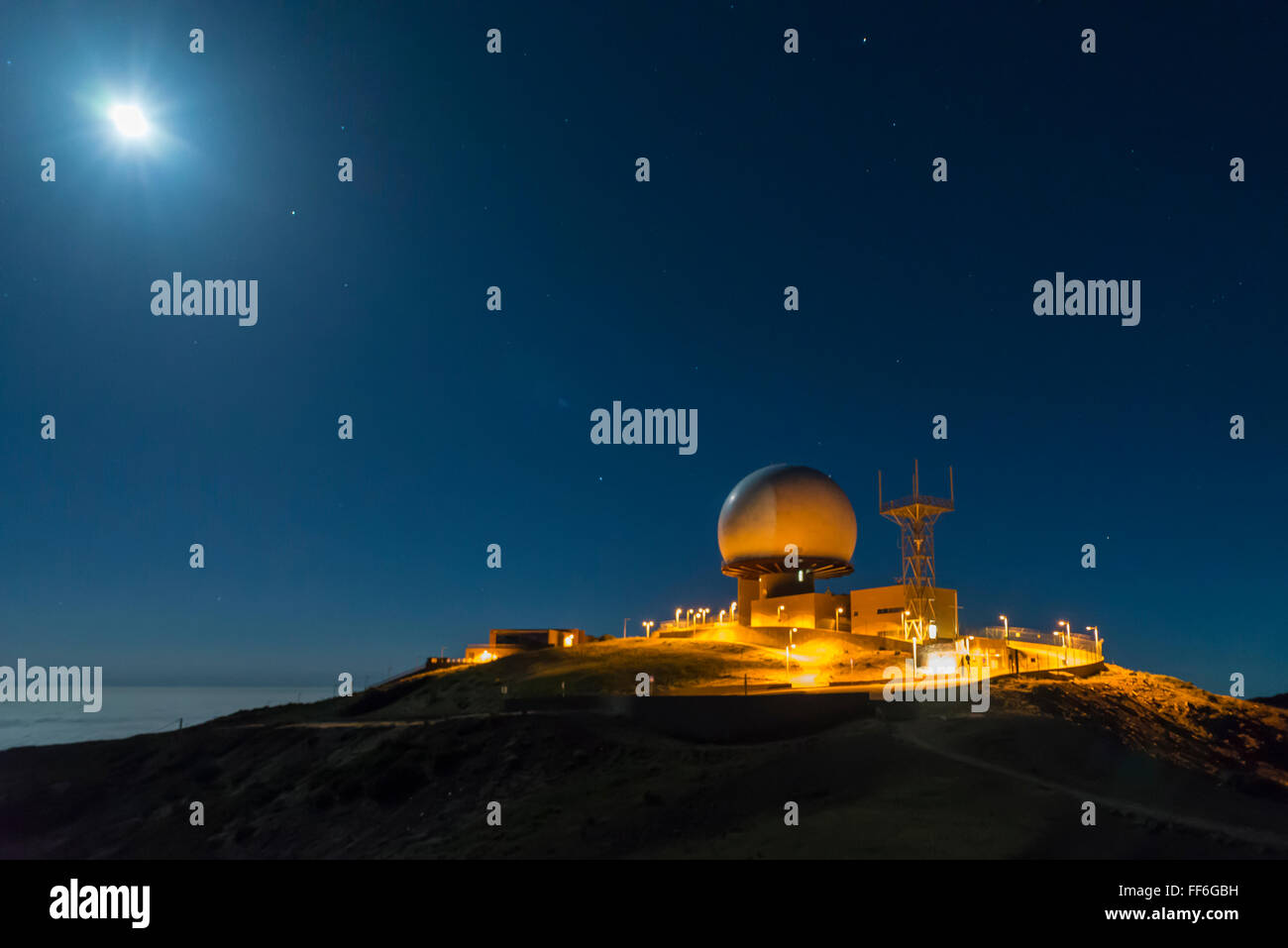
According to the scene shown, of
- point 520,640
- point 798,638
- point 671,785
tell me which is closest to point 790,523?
point 798,638

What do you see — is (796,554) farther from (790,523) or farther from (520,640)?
(520,640)

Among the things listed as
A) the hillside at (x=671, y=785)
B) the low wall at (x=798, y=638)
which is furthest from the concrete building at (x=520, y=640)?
the hillside at (x=671, y=785)

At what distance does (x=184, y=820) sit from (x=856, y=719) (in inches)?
1174

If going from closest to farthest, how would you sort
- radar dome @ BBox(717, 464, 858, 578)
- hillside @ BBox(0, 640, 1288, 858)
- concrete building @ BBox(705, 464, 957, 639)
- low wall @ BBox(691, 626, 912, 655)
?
hillside @ BBox(0, 640, 1288, 858) < low wall @ BBox(691, 626, 912, 655) < concrete building @ BBox(705, 464, 957, 639) < radar dome @ BBox(717, 464, 858, 578)

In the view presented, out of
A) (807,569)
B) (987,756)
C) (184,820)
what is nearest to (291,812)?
(184,820)

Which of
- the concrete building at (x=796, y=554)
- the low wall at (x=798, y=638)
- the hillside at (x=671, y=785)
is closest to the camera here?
the hillside at (x=671, y=785)

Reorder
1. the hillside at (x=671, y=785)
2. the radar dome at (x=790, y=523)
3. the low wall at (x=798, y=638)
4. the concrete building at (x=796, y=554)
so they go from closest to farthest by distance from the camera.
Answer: the hillside at (x=671, y=785) → the low wall at (x=798, y=638) → the concrete building at (x=796, y=554) → the radar dome at (x=790, y=523)

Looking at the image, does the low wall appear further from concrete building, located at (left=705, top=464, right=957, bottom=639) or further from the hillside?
the hillside

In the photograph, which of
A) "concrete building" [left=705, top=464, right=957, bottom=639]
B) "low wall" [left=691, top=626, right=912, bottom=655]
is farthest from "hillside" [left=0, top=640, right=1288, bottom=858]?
"concrete building" [left=705, top=464, right=957, bottom=639]

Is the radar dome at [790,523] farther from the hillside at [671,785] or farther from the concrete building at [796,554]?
the hillside at [671,785]

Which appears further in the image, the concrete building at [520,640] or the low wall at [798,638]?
the concrete building at [520,640]

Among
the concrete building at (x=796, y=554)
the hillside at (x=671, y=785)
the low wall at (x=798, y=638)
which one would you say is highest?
the concrete building at (x=796, y=554)
